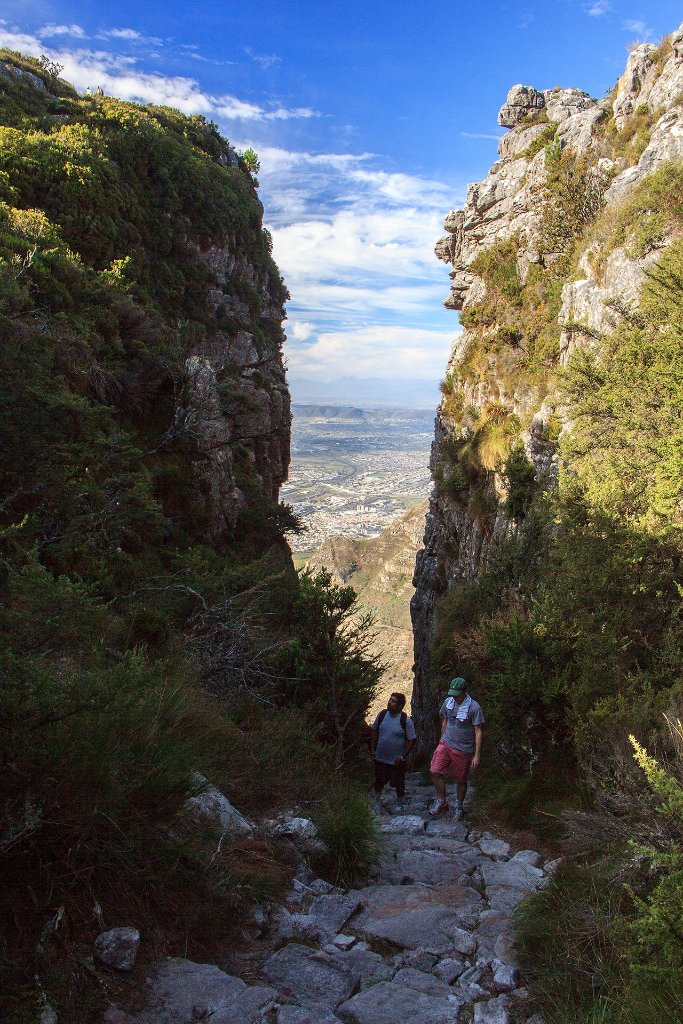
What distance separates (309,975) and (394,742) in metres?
5.52

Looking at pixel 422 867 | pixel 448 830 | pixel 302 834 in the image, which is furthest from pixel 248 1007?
pixel 448 830

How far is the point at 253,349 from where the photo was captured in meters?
28.2

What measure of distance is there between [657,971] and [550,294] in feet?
53.9

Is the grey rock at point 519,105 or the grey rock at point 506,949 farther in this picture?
the grey rock at point 519,105

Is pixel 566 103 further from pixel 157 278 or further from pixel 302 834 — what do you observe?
pixel 302 834

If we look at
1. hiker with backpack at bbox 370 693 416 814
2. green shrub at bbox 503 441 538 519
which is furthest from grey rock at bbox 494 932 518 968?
green shrub at bbox 503 441 538 519

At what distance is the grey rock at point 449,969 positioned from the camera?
3.60 m

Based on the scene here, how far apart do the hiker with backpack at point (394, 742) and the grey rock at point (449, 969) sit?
15.8ft

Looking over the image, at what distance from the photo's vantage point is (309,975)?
3.43 m

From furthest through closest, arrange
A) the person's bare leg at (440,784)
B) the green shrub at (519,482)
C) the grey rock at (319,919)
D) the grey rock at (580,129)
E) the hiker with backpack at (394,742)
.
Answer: the grey rock at (580,129) < the green shrub at (519,482) < the hiker with backpack at (394,742) < the person's bare leg at (440,784) < the grey rock at (319,919)

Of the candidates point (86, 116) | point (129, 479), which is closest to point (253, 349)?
point (86, 116)

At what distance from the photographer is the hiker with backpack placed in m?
8.71

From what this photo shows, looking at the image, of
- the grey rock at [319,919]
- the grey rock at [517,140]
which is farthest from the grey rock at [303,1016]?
the grey rock at [517,140]

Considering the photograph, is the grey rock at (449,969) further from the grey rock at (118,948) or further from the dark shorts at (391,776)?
the dark shorts at (391,776)
